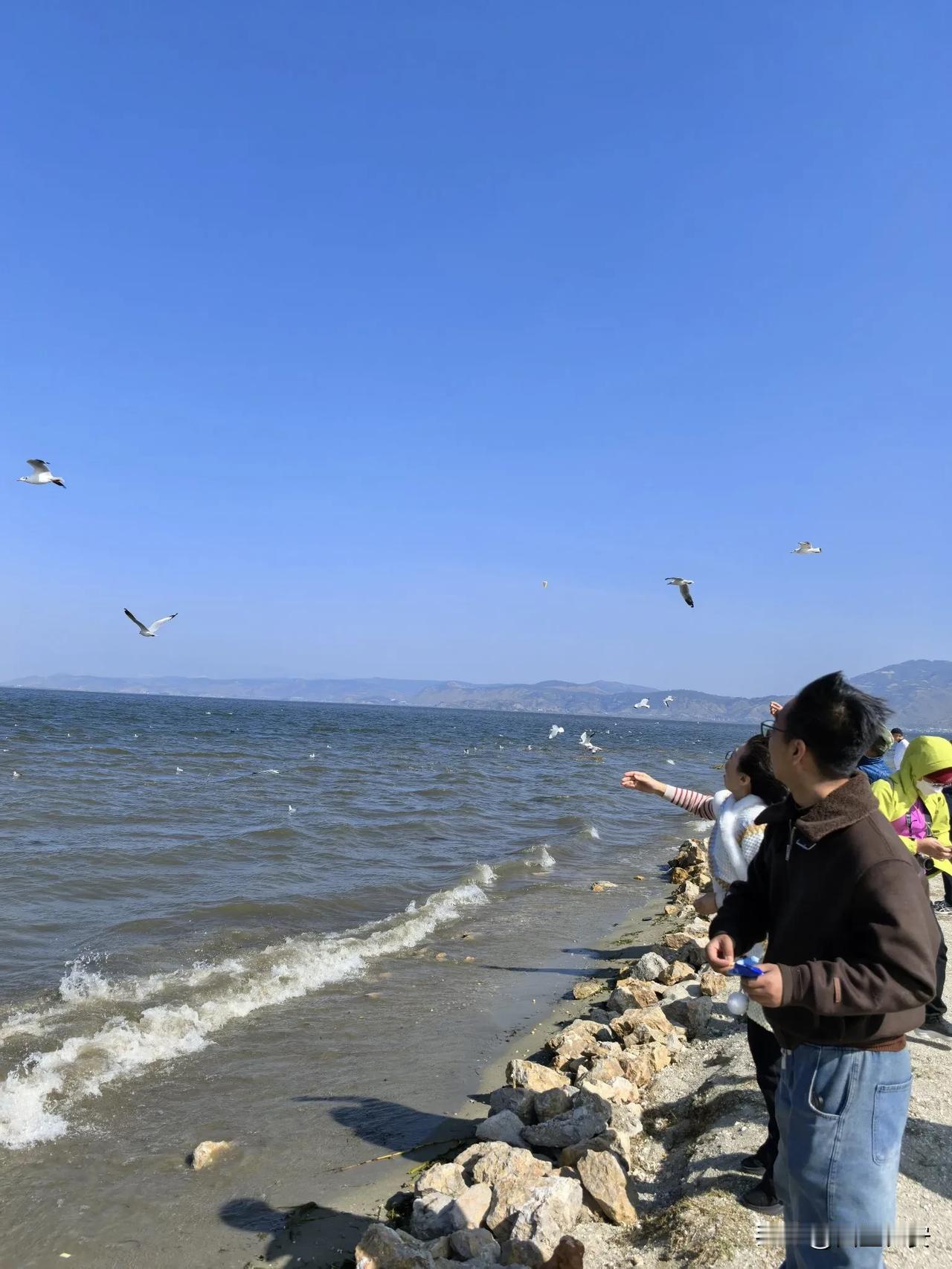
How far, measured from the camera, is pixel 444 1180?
4.07 meters

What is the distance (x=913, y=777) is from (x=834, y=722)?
3.58 m

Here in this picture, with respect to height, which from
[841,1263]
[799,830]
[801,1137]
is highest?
[799,830]

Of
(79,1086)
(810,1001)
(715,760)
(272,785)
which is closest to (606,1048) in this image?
(79,1086)

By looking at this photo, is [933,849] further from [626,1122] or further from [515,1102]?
[515,1102]

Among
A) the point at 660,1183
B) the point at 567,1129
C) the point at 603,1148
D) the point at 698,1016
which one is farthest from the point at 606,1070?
the point at 698,1016

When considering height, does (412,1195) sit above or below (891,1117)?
below

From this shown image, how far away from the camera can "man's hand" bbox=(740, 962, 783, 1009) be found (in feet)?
6.62

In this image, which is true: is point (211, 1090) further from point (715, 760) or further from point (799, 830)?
point (715, 760)

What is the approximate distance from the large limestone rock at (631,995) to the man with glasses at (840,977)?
485cm

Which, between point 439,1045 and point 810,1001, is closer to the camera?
point 810,1001

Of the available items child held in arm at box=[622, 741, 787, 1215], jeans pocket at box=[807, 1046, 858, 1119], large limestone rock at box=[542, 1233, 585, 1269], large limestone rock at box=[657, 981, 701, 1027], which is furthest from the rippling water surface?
jeans pocket at box=[807, 1046, 858, 1119]

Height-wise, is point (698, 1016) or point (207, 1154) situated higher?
point (698, 1016)

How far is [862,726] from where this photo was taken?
7.18 ft

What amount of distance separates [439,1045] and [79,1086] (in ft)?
8.61
